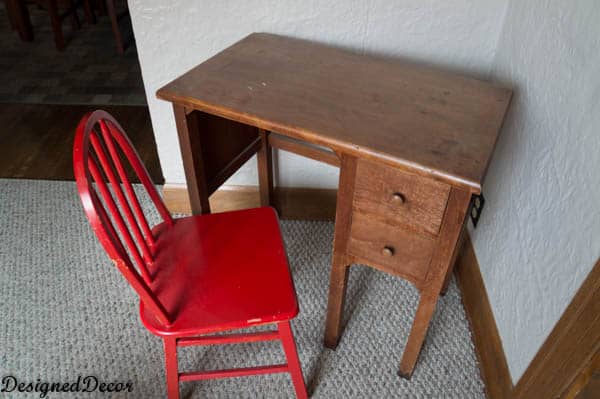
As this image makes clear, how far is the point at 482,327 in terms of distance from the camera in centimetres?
125

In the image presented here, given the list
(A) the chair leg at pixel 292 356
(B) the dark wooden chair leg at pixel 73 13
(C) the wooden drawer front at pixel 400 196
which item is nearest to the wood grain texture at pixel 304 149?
(C) the wooden drawer front at pixel 400 196

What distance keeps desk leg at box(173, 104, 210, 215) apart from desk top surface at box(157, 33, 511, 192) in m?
0.07

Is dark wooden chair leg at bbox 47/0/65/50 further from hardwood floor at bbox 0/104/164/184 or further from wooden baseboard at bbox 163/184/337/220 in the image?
wooden baseboard at bbox 163/184/337/220

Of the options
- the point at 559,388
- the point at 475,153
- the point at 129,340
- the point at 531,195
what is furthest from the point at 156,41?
the point at 559,388

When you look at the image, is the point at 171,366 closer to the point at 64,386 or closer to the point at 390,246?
the point at 64,386

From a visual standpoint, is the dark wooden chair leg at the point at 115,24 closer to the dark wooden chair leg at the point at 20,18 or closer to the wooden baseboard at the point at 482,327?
the dark wooden chair leg at the point at 20,18

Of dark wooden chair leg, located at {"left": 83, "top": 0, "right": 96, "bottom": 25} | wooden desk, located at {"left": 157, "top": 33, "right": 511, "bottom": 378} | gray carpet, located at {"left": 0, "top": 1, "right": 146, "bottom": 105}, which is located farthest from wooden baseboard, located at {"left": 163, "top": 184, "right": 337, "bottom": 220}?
dark wooden chair leg, located at {"left": 83, "top": 0, "right": 96, "bottom": 25}

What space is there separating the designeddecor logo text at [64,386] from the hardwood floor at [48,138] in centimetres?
88

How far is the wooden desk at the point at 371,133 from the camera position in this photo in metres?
0.84

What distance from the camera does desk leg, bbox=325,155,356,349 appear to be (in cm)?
92

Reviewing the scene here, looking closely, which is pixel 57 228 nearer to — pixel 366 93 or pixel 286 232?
pixel 286 232

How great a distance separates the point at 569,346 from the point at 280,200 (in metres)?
1.03

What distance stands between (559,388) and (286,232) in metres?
0.97

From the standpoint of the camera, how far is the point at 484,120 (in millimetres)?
932
